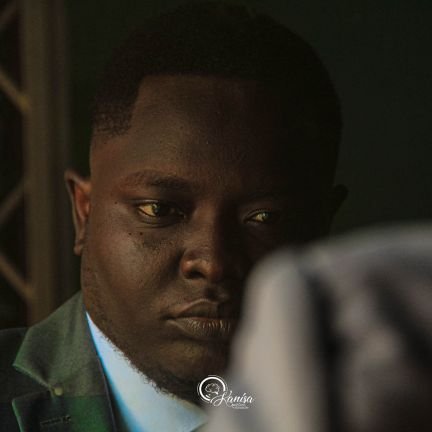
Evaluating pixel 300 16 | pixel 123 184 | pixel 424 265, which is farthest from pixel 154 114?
pixel 424 265

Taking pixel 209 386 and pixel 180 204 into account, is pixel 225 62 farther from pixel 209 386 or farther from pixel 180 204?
pixel 209 386

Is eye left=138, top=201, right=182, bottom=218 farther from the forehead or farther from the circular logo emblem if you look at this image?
the circular logo emblem

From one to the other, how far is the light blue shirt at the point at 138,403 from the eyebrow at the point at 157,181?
0.15 metres

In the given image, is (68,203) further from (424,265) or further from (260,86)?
(424,265)

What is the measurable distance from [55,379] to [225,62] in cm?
34

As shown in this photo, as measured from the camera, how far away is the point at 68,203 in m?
0.83

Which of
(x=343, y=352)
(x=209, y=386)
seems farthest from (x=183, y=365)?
(x=343, y=352)

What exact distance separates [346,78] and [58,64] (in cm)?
30

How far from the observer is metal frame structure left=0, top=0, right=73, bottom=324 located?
0.83 metres

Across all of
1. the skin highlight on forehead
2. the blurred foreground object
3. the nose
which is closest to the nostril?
the nose

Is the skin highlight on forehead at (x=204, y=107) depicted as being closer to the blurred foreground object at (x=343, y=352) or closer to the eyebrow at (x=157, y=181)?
the eyebrow at (x=157, y=181)

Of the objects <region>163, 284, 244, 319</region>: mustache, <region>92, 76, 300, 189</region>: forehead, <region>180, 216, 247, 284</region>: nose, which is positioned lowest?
<region>163, 284, 244, 319</region>: mustache

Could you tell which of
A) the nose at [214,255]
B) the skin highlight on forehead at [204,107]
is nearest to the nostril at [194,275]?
the nose at [214,255]

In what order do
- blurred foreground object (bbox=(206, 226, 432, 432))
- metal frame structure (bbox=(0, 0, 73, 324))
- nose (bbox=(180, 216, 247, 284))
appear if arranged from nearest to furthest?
blurred foreground object (bbox=(206, 226, 432, 432))
nose (bbox=(180, 216, 247, 284))
metal frame structure (bbox=(0, 0, 73, 324))
